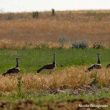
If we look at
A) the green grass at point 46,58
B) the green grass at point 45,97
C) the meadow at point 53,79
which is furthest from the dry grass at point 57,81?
the green grass at point 46,58

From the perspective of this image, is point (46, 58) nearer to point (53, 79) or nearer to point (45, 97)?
point (53, 79)

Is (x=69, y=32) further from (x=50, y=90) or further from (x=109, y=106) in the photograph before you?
(x=109, y=106)

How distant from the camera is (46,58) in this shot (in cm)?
2973

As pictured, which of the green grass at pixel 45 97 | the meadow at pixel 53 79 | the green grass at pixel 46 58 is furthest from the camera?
the green grass at pixel 46 58

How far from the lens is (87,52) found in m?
33.5

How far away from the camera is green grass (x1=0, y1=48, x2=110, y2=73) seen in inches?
1055

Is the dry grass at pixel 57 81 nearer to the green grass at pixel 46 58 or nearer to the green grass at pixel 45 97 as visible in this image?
the green grass at pixel 45 97

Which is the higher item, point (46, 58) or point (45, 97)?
point (45, 97)

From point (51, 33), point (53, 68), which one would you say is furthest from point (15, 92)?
point (51, 33)

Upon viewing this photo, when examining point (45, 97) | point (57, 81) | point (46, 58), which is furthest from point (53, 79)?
point (46, 58)

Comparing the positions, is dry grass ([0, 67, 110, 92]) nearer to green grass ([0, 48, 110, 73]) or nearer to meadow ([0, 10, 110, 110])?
meadow ([0, 10, 110, 110])

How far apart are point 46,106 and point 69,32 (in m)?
43.3

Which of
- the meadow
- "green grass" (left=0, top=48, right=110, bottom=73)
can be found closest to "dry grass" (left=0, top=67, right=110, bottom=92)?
the meadow

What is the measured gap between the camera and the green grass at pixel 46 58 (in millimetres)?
26797
